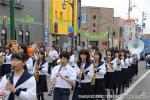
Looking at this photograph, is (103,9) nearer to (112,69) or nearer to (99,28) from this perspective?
(99,28)

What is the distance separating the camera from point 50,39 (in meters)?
44.2

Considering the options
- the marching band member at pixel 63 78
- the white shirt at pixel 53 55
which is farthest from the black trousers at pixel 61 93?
the white shirt at pixel 53 55

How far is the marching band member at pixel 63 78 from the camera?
9328mm

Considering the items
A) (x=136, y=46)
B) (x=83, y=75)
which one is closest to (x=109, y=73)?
(x=83, y=75)

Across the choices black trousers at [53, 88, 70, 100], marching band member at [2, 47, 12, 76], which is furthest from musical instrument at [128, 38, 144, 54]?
black trousers at [53, 88, 70, 100]

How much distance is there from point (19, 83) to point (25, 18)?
30603 mm

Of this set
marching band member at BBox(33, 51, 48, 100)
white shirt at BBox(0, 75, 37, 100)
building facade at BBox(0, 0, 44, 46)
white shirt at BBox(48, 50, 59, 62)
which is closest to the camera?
white shirt at BBox(0, 75, 37, 100)

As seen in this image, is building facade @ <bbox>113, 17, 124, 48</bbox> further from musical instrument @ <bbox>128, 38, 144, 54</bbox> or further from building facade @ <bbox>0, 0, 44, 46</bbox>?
musical instrument @ <bbox>128, 38, 144, 54</bbox>

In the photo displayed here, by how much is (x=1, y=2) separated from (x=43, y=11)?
35.7 ft

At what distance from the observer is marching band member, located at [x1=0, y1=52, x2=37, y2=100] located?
6.09 meters

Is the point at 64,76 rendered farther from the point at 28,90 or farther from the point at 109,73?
the point at 109,73

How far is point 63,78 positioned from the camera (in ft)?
30.4

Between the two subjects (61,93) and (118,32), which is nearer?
(61,93)

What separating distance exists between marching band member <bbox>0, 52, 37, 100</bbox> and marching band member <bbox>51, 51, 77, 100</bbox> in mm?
3049
